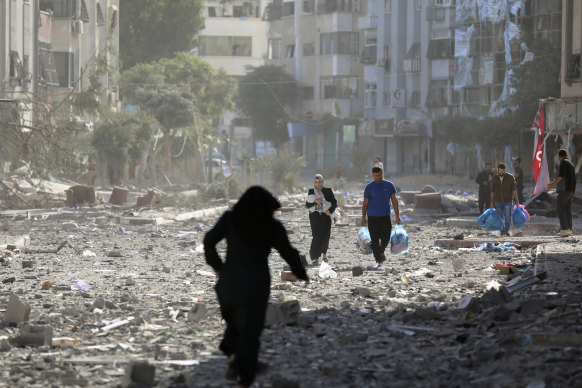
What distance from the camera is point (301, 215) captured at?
30.3m

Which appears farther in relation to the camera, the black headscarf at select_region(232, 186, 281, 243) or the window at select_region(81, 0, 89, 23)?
the window at select_region(81, 0, 89, 23)

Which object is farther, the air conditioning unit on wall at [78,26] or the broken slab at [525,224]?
the air conditioning unit on wall at [78,26]

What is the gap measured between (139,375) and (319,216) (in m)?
8.95

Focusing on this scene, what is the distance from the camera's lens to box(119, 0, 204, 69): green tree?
2613 inches

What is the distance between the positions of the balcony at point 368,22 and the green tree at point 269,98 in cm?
689

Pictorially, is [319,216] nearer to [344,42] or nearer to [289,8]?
[344,42]

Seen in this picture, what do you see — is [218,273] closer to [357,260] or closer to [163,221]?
[357,260]

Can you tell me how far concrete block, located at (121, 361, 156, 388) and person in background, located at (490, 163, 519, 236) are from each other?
44.1 ft

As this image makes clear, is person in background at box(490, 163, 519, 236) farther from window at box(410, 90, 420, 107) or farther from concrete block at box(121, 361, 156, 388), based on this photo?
window at box(410, 90, 420, 107)

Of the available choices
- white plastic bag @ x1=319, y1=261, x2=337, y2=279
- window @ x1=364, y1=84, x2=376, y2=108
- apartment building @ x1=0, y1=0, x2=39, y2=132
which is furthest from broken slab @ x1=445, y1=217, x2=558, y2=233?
window @ x1=364, y1=84, x2=376, y2=108

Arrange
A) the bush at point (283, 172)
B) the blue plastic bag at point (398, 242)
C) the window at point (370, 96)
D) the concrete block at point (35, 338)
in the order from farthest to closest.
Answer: the window at point (370, 96) → the bush at point (283, 172) → the blue plastic bag at point (398, 242) → the concrete block at point (35, 338)

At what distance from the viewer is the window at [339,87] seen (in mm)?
73500

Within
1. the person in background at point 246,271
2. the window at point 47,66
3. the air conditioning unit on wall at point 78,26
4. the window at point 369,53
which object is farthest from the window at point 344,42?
the person in background at point 246,271

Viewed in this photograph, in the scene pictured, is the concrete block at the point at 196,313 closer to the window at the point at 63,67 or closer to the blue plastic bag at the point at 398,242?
the blue plastic bag at the point at 398,242
